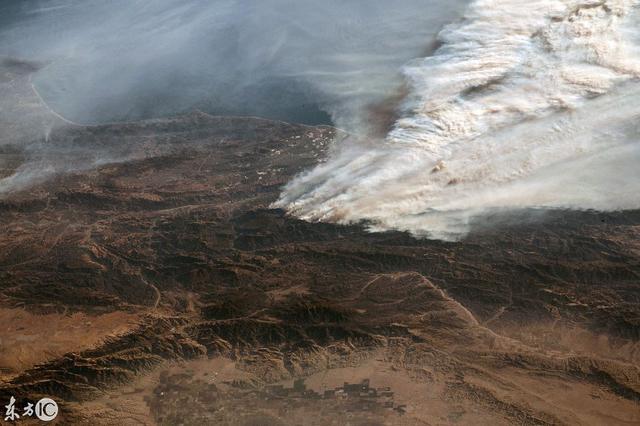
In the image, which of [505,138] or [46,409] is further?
[505,138]

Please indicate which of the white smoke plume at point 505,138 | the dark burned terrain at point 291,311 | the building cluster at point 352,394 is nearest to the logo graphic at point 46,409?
the dark burned terrain at point 291,311

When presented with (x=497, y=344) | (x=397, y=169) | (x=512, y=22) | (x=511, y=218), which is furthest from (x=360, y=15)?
(x=497, y=344)

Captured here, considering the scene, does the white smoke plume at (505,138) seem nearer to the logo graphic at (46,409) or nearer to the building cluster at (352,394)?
the building cluster at (352,394)

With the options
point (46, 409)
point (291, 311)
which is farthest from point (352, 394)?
point (46, 409)

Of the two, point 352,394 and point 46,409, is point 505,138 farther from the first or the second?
point 46,409

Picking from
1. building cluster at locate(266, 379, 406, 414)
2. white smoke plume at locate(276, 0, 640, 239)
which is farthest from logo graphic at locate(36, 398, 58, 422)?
white smoke plume at locate(276, 0, 640, 239)

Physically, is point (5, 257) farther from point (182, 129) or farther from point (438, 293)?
point (438, 293)
